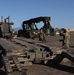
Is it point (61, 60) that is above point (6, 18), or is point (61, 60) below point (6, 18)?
below

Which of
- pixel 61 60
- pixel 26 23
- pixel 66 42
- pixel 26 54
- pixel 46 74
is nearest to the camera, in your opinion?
pixel 46 74

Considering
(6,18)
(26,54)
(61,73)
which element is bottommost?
(61,73)

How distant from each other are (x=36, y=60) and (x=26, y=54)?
0.65m

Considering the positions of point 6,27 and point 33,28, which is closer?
point 6,27

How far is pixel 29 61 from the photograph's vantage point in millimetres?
10094

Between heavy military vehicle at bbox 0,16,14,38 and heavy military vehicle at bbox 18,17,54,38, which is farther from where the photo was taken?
heavy military vehicle at bbox 18,17,54,38

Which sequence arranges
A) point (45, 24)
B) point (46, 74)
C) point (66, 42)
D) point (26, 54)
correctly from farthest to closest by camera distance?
1. point (45, 24)
2. point (66, 42)
3. point (26, 54)
4. point (46, 74)

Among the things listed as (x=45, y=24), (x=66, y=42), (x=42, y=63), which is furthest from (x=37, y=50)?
(x=45, y=24)

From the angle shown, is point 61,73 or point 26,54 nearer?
point 61,73

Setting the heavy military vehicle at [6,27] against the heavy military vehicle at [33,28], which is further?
the heavy military vehicle at [33,28]

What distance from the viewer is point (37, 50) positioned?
9961 mm

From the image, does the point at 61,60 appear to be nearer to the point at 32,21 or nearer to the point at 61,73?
the point at 61,73

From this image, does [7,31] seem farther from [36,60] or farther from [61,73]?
[61,73]

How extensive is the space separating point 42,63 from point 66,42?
12.1 feet
